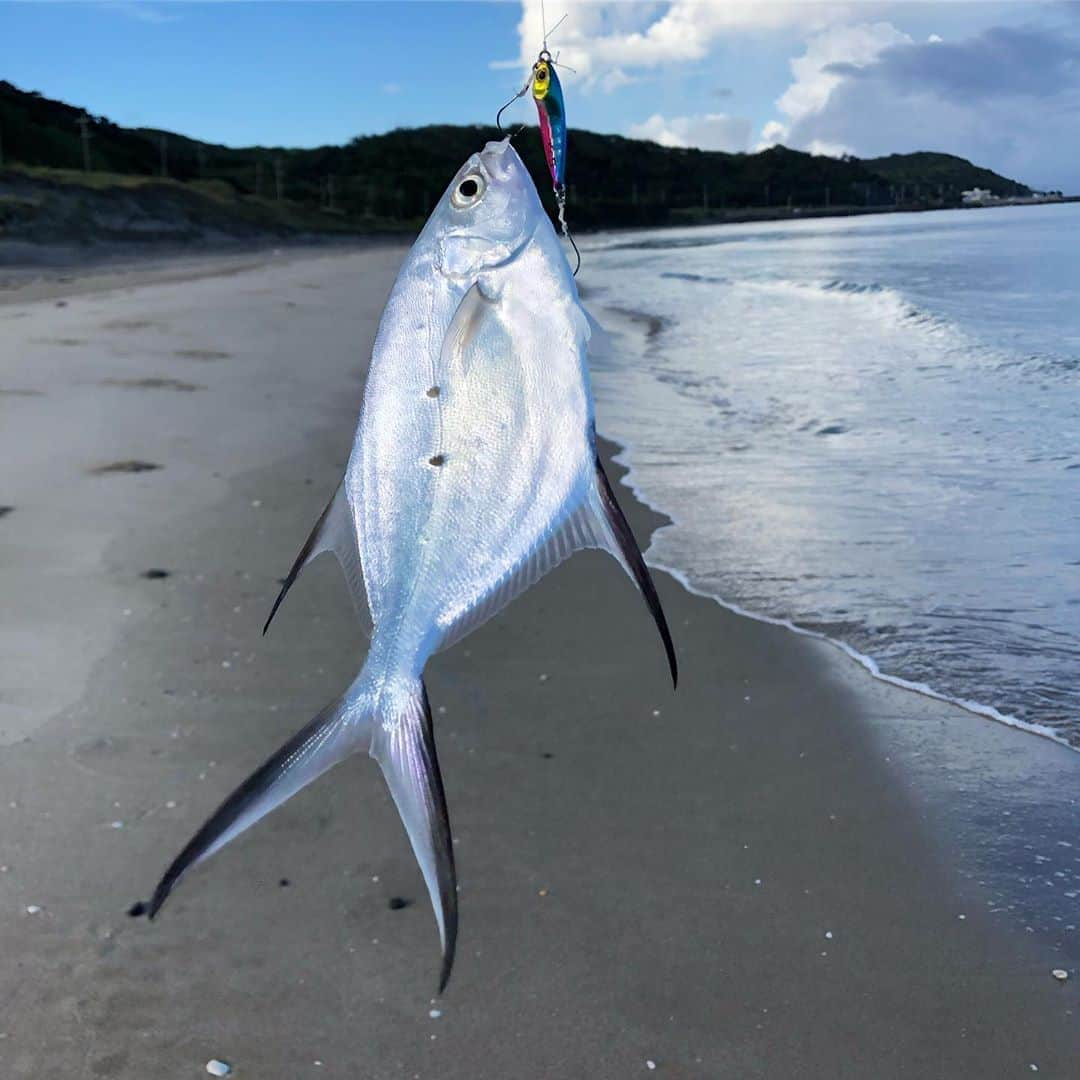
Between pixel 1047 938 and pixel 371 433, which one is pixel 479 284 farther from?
pixel 1047 938

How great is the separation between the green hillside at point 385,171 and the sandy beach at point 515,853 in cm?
3562

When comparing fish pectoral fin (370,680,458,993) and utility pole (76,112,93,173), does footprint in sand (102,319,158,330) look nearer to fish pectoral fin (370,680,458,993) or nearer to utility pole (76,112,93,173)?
fish pectoral fin (370,680,458,993)

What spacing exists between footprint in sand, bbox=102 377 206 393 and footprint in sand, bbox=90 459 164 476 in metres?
2.35

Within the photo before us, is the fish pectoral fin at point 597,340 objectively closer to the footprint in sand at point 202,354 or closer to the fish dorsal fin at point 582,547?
the fish dorsal fin at point 582,547

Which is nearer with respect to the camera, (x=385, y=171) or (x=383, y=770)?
(x=383, y=770)

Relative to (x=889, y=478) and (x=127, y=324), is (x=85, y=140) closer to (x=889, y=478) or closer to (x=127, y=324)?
(x=127, y=324)

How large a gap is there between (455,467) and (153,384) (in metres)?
7.95

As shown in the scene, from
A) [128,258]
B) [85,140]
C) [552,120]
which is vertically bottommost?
[128,258]

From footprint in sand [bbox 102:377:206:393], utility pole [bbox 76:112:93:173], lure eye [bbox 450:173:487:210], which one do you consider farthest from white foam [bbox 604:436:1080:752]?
utility pole [bbox 76:112:93:173]

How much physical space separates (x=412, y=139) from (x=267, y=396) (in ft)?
236

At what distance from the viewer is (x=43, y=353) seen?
33.0ft

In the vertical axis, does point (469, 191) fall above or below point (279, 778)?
above

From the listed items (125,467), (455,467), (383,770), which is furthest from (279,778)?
(125,467)

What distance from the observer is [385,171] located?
73375 mm
